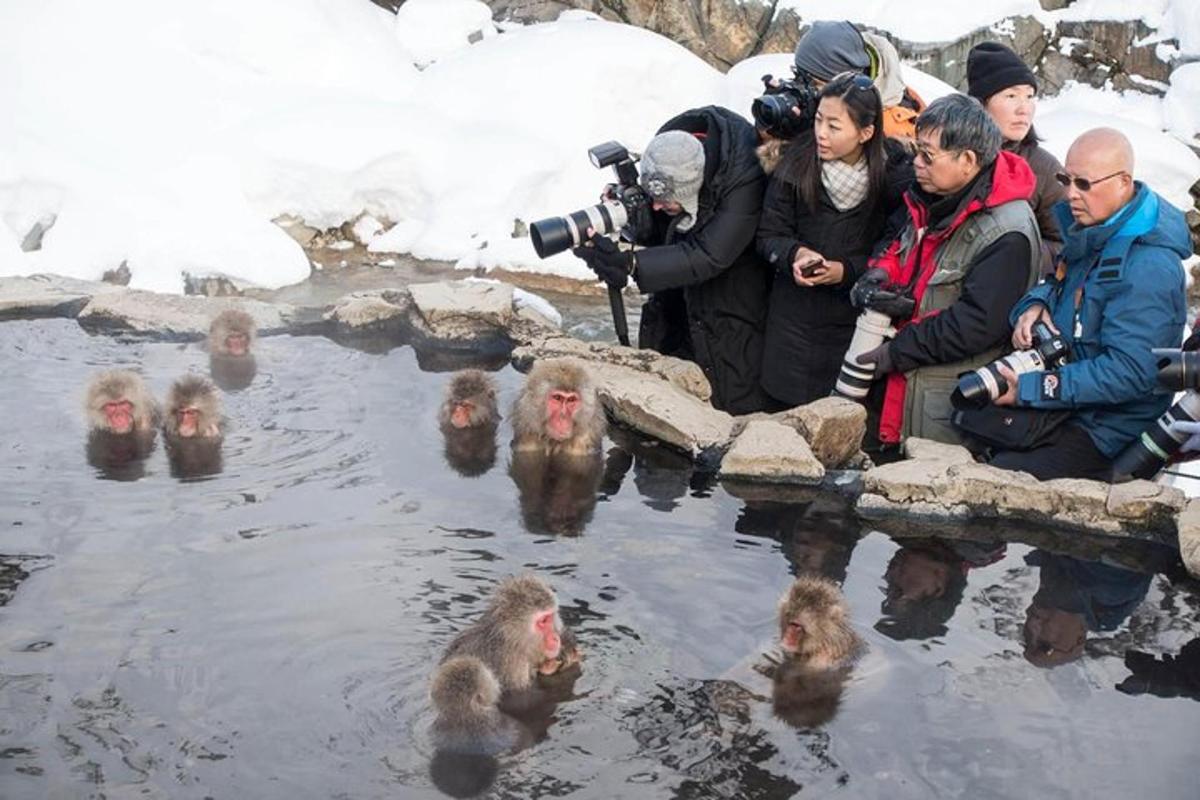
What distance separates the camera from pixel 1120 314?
17.5 ft

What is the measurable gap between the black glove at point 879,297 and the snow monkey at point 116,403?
308 cm

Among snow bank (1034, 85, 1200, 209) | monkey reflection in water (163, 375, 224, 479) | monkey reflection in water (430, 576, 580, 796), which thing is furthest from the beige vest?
snow bank (1034, 85, 1200, 209)

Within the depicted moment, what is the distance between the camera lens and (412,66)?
46.8 ft

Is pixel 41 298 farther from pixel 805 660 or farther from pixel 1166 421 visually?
pixel 1166 421

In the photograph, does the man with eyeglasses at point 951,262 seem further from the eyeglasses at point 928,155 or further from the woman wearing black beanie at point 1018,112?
the woman wearing black beanie at point 1018,112

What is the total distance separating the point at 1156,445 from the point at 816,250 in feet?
5.28

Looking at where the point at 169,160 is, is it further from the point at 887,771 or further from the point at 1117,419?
the point at 887,771

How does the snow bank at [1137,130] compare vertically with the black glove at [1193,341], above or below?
above

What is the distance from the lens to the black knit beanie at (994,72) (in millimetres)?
6059

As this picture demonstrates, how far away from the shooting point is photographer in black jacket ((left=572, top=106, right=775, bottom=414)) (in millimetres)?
6230

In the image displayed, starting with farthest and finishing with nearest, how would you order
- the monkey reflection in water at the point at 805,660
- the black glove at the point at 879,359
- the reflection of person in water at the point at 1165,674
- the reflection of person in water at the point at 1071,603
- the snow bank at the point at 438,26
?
the snow bank at the point at 438,26, the black glove at the point at 879,359, the reflection of person in water at the point at 1071,603, the reflection of person in water at the point at 1165,674, the monkey reflection in water at the point at 805,660

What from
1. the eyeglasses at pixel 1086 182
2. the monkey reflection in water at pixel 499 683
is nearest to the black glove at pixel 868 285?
the eyeglasses at pixel 1086 182

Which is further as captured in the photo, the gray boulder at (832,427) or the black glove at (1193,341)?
the gray boulder at (832,427)

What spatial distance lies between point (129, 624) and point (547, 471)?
2039 millimetres
